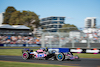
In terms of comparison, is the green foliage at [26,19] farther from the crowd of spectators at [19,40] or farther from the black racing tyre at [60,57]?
the black racing tyre at [60,57]

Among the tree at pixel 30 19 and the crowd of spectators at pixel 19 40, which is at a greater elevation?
the tree at pixel 30 19

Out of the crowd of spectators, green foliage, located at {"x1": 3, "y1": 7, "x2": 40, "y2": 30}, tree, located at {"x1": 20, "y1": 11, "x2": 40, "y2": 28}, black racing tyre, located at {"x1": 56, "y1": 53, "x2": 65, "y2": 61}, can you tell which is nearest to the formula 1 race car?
black racing tyre, located at {"x1": 56, "y1": 53, "x2": 65, "y2": 61}

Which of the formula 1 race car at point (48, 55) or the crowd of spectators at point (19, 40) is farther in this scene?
the crowd of spectators at point (19, 40)

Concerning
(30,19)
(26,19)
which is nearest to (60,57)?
(26,19)

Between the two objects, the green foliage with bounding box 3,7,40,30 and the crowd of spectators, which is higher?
the green foliage with bounding box 3,7,40,30

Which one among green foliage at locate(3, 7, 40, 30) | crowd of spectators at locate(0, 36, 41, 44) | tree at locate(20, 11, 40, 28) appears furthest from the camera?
green foliage at locate(3, 7, 40, 30)

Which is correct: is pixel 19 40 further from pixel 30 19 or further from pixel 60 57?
pixel 30 19

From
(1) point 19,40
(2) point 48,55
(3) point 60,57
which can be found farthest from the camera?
(1) point 19,40

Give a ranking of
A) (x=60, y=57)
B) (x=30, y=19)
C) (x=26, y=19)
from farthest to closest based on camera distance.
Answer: (x=30, y=19), (x=26, y=19), (x=60, y=57)

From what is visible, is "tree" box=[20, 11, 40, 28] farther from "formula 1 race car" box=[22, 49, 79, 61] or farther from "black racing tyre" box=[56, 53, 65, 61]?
"black racing tyre" box=[56, 53, 65, 61]

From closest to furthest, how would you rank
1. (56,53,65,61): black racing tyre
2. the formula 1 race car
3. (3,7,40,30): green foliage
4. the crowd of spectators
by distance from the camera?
(56,53,65,61): black racing tyre, the formula 1 race car, the crowd of spectators, (3,7,40,30): green foliage

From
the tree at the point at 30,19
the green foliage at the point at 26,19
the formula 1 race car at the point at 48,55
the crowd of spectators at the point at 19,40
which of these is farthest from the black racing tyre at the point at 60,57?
the tree at the point at 30,19

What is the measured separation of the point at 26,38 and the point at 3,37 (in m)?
5.11

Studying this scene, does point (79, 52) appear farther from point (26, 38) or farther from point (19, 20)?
point (19, 20)
